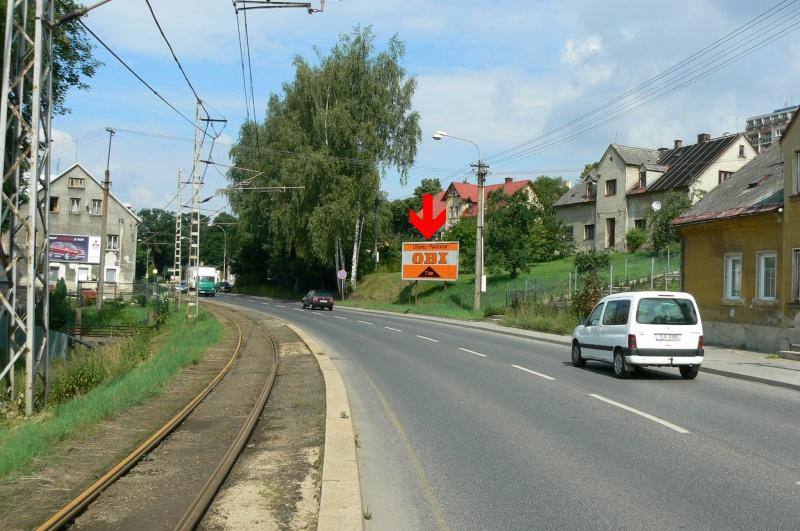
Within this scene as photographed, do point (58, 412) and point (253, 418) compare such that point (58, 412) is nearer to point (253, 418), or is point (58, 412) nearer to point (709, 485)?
point (253, 418)

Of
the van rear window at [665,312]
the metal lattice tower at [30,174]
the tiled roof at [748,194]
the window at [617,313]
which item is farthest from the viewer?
the tiled roof at [748,194]

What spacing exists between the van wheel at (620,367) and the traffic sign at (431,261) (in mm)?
35897

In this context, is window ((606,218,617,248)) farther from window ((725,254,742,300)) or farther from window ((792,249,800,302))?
window ((792,249,800,302))

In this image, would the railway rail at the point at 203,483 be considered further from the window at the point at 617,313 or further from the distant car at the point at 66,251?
the distant car at the point at 66,251

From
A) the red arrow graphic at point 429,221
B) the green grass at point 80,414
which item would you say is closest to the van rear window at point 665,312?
the green grass at point 80,414

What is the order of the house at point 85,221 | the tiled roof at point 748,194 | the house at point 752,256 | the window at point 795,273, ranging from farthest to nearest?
the house at point 85,221 < the tiled roof at point 748,194 < the house at point 752,256 < the window at point 795,273

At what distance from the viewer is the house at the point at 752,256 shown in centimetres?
2044

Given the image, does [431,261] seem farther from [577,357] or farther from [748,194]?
[577,357]

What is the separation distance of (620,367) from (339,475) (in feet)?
30.8

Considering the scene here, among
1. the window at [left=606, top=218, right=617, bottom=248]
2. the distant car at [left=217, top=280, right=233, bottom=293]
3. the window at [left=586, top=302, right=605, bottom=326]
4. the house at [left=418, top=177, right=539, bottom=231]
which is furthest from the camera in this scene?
the distant car at [left=217, top=280, right=233, bottom=293]

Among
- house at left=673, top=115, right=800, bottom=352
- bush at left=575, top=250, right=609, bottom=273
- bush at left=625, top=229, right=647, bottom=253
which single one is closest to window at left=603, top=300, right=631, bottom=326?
house at left=673, top=115, right=800, bottom=352

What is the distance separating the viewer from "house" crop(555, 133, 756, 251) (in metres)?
51.2

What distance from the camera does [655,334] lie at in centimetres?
1414

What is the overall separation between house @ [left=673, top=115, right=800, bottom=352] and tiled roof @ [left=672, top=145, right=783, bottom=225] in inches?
1.8
